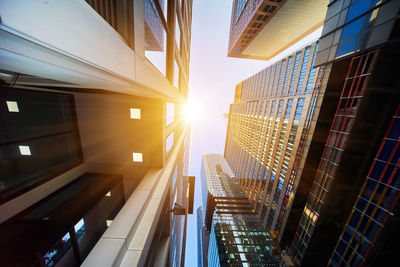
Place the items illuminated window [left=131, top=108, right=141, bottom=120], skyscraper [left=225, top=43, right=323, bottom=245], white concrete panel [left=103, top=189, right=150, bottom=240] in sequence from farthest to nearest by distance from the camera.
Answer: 1. skyscraper [left=225, top=43, right=323, bottom=245]
2. illuminated window [left=131, top=108, right=141, bottom=120]
3. white concrete panel [left=103, top=189, right=150, bottom=240]

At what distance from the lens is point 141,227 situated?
417 cm

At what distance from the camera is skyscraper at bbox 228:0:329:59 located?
32.3m

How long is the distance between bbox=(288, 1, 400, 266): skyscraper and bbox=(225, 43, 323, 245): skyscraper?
297 cm

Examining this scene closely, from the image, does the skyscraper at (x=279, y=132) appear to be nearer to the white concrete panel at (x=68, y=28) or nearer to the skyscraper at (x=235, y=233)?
the skyscraper at (x=235, y=233)

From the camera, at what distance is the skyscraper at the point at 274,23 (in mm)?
32341

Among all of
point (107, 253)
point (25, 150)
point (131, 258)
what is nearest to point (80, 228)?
point (107, 253)

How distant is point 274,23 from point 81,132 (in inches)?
2089

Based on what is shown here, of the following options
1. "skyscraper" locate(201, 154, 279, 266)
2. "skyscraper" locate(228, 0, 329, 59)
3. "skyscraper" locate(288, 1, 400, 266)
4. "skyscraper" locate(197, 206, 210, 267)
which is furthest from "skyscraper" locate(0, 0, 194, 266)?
"skyscraper" locate(197, 206, 210, 267)

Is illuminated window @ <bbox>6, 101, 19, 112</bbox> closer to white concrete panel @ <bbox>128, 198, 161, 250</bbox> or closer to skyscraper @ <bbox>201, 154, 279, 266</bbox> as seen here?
white concrete panel @ <bbox>128, 198, 161, 250</bbox>

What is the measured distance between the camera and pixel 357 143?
42.6 ft

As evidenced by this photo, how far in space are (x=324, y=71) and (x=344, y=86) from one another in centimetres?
277

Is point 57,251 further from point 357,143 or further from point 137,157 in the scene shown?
point 357,143

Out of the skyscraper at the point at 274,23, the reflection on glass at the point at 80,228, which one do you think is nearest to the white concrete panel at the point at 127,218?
the reflection on glass at the point at 80,228

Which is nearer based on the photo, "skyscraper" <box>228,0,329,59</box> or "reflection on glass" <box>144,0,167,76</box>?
"reflection on glass" <box>144,0,167,76</box>
